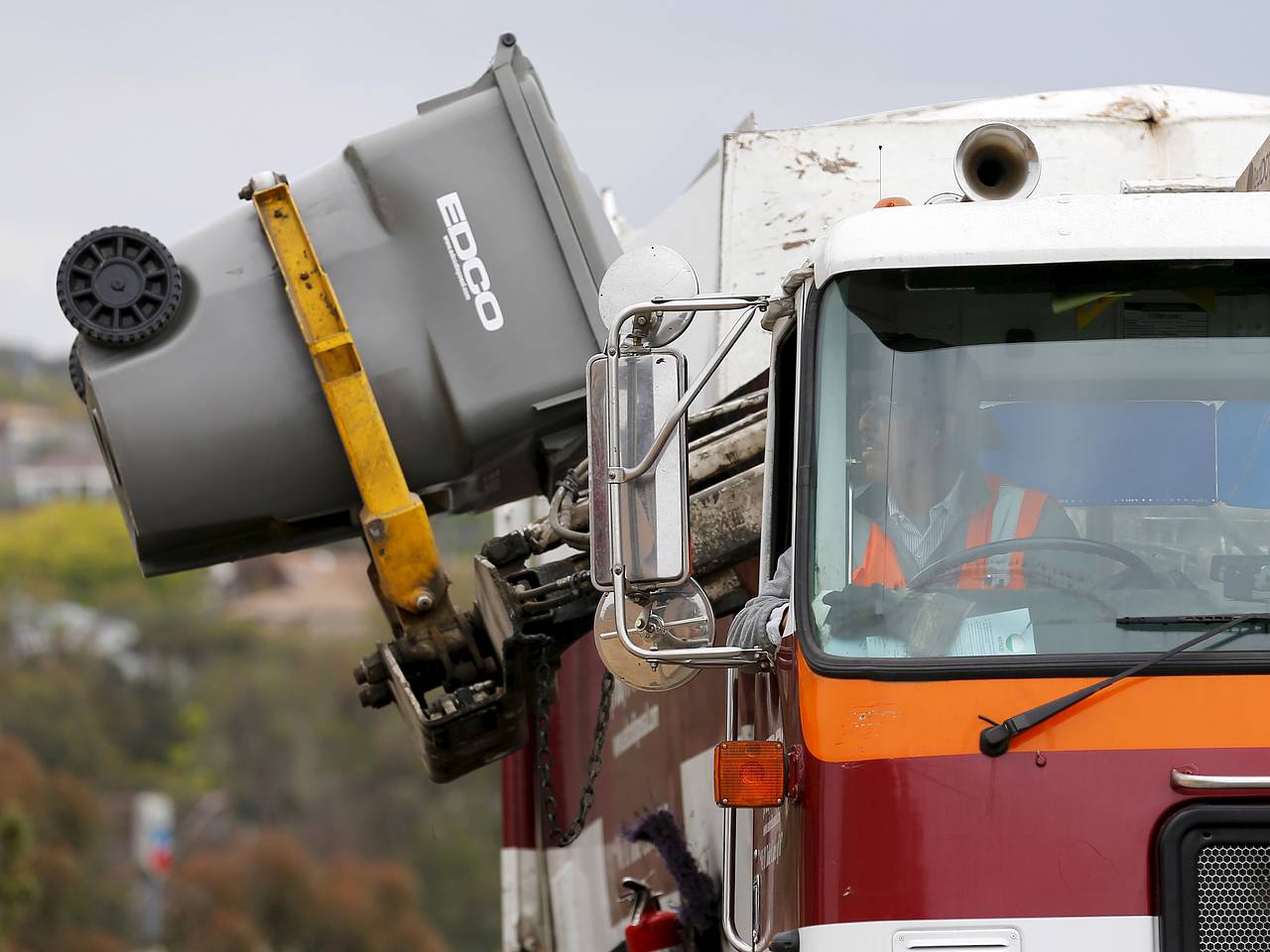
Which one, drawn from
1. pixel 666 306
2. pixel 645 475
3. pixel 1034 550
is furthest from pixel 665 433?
pixel 1034 550

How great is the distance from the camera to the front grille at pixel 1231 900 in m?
2.94

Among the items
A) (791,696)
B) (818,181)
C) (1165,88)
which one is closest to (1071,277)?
(791,696)

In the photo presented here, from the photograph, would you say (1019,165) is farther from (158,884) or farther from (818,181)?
(158,884)

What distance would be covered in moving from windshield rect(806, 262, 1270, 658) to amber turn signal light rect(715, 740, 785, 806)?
0.22 metres

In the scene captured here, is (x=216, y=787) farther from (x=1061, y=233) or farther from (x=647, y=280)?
(x=1061, y=233)

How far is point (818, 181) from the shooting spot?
491 centimetres

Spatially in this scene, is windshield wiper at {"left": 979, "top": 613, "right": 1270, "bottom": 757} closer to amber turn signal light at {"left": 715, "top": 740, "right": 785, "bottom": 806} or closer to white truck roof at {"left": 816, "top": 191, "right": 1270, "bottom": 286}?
amber turn signal light at {"left": 715, "top": 740, "right": 785, "bottom": 806}

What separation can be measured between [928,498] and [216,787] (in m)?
65.1

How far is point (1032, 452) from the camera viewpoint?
10.6 ft

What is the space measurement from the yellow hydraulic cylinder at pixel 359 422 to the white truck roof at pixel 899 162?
0.82 metres

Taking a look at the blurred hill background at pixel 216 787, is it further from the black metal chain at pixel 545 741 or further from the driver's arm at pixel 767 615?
the driver's arm at pixel 767 615

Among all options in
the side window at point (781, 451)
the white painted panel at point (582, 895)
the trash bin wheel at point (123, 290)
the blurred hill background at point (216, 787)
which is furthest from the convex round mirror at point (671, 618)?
the blurred hill background at point (216, 787)

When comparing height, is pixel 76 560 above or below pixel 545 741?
below

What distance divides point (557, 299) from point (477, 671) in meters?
0.94
